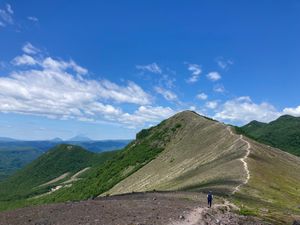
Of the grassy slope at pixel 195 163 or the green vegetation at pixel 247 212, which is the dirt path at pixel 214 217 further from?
the grassy slope at pixel 195 163

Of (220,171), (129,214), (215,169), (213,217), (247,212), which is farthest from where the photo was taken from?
(215,169)

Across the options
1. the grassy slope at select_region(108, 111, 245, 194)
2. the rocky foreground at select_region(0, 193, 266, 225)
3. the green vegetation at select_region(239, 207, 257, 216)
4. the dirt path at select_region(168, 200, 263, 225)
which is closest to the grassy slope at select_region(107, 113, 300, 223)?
the grassy slope at select_region(108, 111, 245, 194)

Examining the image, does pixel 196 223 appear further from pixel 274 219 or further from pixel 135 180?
pixel 135 180

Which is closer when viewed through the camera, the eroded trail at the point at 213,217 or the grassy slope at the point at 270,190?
the eroded trail at the point at 213,217

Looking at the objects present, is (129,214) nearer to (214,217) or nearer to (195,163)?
(214,217)

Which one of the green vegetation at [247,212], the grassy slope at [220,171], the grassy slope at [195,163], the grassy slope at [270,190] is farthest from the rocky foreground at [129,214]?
the grassy slope at [195,163]

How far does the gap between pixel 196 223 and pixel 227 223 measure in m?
5.23

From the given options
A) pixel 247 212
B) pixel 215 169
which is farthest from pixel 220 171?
pixel 247 212

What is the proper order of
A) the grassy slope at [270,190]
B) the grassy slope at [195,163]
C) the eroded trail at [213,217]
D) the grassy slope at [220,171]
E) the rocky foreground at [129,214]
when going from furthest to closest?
the grassy slope at [195,163]
the grassy slope at [220,171]
the grassy slope at [270,190]
the eroded trail at [213,217]
the rocky foreground at [129,214]

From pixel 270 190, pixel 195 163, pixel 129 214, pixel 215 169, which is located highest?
pixel 195 163

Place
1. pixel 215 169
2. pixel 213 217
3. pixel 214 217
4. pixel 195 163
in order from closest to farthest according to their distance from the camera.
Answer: pixel 213 217, pixel 214 217, pixel 215 169, pixel 195 163

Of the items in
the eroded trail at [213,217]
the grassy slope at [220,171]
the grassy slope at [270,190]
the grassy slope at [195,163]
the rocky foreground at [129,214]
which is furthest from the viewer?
the grassy slope at [195,163]

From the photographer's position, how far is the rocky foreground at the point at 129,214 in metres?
40.8

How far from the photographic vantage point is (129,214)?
1784 inches
